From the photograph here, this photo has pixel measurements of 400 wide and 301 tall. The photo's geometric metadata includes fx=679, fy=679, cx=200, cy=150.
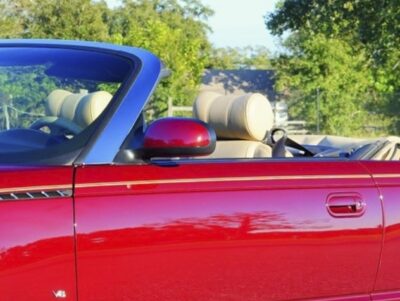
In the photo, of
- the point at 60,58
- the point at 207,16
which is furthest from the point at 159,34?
the point at 207,16

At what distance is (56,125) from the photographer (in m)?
2.85

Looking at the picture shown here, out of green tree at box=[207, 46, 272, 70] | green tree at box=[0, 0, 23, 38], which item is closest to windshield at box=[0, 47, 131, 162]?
green tree at box=[0, 0, 23, 38]

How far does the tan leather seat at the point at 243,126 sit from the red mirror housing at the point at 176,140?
1.23 m

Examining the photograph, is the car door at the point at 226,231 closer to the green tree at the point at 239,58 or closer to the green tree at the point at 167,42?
the green tree at the point at 167,42

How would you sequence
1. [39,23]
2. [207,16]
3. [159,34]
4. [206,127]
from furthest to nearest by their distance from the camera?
[207,16], [39,23], [159,34], [206,127]

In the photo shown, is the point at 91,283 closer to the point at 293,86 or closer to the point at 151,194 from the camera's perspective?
the point at 151,194

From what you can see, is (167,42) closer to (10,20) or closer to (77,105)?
(10,20)

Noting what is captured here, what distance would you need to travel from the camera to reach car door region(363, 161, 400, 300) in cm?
289

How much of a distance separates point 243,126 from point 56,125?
55.7 inches

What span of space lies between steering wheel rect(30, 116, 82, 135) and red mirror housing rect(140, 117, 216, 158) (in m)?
0.36

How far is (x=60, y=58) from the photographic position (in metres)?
2.91

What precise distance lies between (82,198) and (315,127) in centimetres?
1913

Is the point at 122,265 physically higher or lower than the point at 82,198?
lower

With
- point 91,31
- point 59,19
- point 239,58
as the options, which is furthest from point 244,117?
point 239,58
